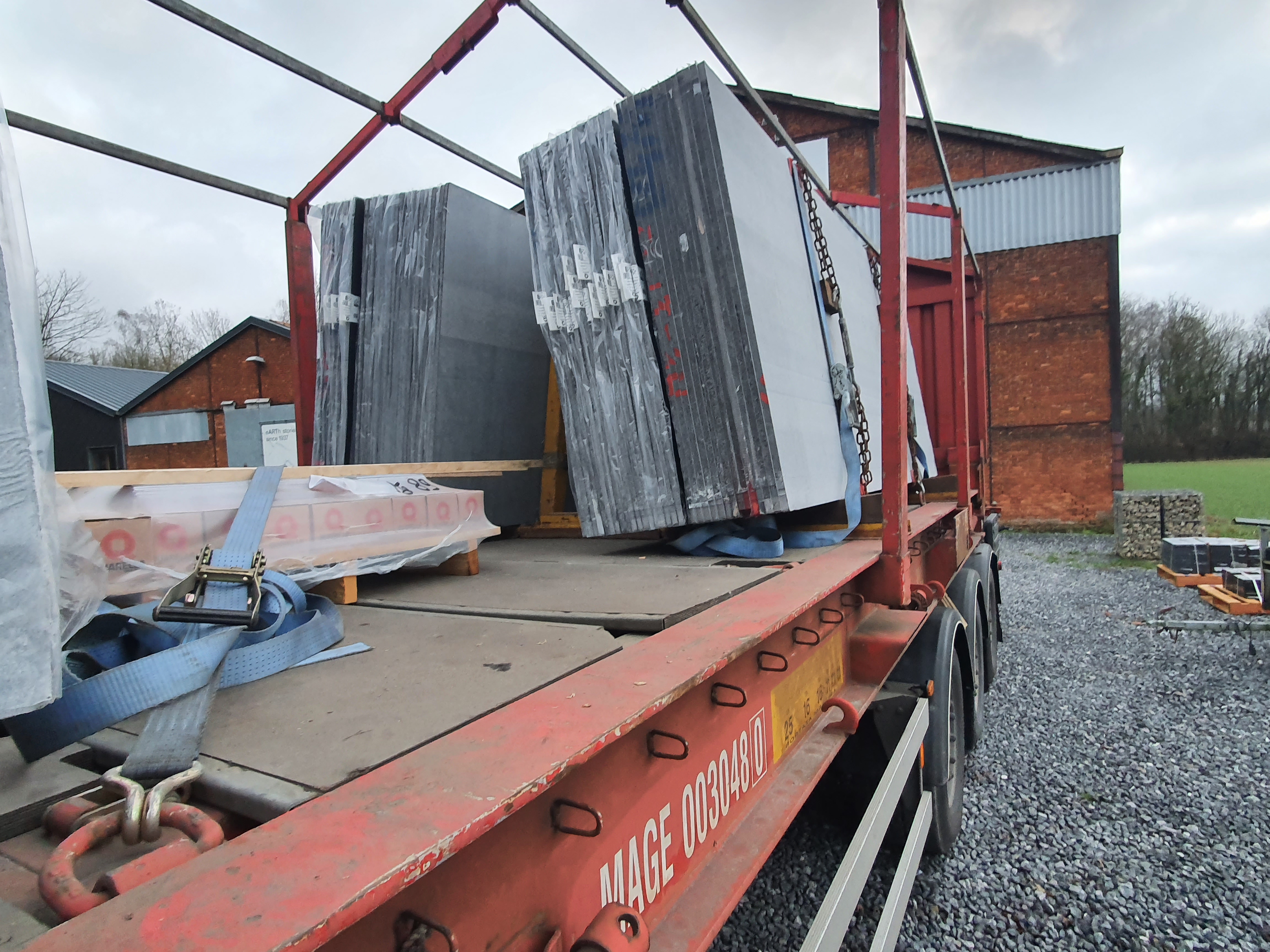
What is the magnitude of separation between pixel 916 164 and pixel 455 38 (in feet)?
47.4

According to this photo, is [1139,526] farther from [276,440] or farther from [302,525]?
[276,440]

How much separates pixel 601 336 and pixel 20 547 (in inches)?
75.1

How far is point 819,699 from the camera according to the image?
1870mm

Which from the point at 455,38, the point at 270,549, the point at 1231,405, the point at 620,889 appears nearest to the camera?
the point at 620,889

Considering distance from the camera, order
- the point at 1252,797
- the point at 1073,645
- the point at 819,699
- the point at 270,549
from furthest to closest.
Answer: the point at 1073,645 < the point at 1252,797 < the point at 819,699 < the point at 270,549

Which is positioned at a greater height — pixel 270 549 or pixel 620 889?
pixel 270 549

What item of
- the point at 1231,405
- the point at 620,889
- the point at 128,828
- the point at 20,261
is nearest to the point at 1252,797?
the point at 620,889

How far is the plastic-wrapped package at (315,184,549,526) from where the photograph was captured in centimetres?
292

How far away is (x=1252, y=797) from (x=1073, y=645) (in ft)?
9.06

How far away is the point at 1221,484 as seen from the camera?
21.8 meters

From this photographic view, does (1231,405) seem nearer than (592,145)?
No

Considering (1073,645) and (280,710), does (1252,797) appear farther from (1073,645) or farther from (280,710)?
(280,710)

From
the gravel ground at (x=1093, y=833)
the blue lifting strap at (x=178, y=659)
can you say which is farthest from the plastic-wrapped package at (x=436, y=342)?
the gravel ground at (x=1093, y=833)

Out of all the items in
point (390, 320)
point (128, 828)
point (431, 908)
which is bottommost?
point (431, 908)
